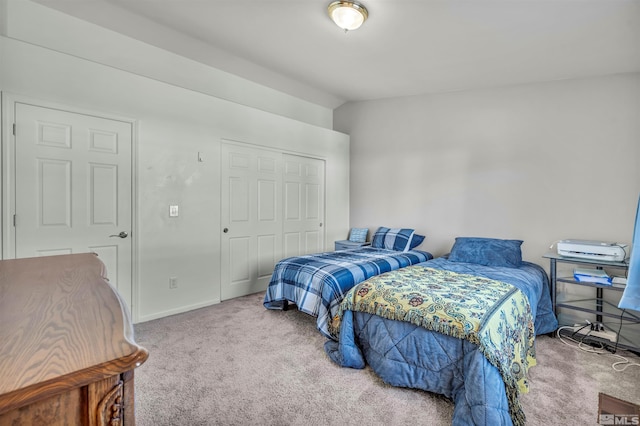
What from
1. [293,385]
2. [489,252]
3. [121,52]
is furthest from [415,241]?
[121,52]

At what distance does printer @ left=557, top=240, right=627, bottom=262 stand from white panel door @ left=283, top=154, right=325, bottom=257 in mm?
2991

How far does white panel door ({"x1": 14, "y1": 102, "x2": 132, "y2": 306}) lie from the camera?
8.21 feet

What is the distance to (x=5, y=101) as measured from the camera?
2.39 metres

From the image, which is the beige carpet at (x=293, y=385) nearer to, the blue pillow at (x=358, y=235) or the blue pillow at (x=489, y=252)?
the blue pillow at (x=489, y=252)

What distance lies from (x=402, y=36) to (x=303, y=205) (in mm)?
2542

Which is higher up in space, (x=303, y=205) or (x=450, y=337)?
(x=303, y=205)

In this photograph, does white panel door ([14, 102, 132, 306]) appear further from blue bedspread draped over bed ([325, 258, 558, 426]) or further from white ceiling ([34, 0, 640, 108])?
blue bedspread draped over bed ([325, 258, 558, 426])

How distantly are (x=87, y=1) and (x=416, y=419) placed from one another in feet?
12.6

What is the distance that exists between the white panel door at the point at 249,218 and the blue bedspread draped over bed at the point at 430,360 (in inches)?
68.1

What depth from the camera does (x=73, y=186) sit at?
8.92ft

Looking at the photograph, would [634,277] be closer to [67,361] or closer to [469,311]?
[469,311]

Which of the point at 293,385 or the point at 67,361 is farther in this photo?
the point at 293,385

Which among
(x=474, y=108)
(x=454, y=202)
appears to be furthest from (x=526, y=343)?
(x=474, y=108)

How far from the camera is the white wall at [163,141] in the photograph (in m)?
2.57
